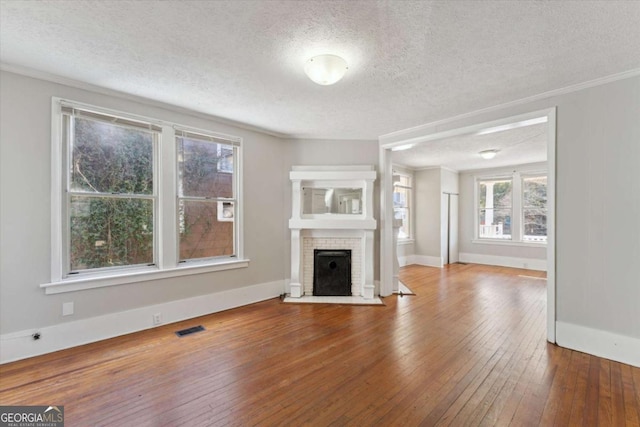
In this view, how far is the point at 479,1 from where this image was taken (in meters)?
1.64

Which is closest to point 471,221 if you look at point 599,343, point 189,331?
point 599,343

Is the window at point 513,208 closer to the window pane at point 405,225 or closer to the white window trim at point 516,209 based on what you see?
the white window trim at point 516,209

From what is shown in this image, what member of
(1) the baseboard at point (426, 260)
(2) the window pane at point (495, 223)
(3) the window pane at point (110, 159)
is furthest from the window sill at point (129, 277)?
(2) the window pane at point (495, 223)

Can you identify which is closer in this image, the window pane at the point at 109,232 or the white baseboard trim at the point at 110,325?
the white baseboard trim at the point at 110,325

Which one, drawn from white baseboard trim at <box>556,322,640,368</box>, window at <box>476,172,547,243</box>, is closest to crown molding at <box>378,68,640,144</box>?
white baseboard trim at <box>556,322,640,368</box>

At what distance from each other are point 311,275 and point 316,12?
3.57 meters

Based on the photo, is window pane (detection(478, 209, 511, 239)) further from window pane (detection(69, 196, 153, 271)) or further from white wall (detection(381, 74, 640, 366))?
window pane (detection(69, 196, 153, 271))

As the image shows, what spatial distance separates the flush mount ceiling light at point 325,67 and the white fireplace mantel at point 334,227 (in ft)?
6.99

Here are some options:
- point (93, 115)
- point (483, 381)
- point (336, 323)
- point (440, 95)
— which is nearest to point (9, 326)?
point (93, 115)

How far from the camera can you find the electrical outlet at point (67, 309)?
266 cm

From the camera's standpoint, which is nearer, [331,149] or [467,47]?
[467,47]

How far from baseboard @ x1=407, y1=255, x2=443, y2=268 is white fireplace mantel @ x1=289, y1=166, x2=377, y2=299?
11.5 ft

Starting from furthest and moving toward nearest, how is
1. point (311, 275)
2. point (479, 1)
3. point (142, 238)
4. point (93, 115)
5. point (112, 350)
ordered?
point (311, 275)
point (142, 238)
point (93, 115)
point (112, 350)
point (479, 1)

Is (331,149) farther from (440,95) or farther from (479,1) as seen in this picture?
(479,1)
